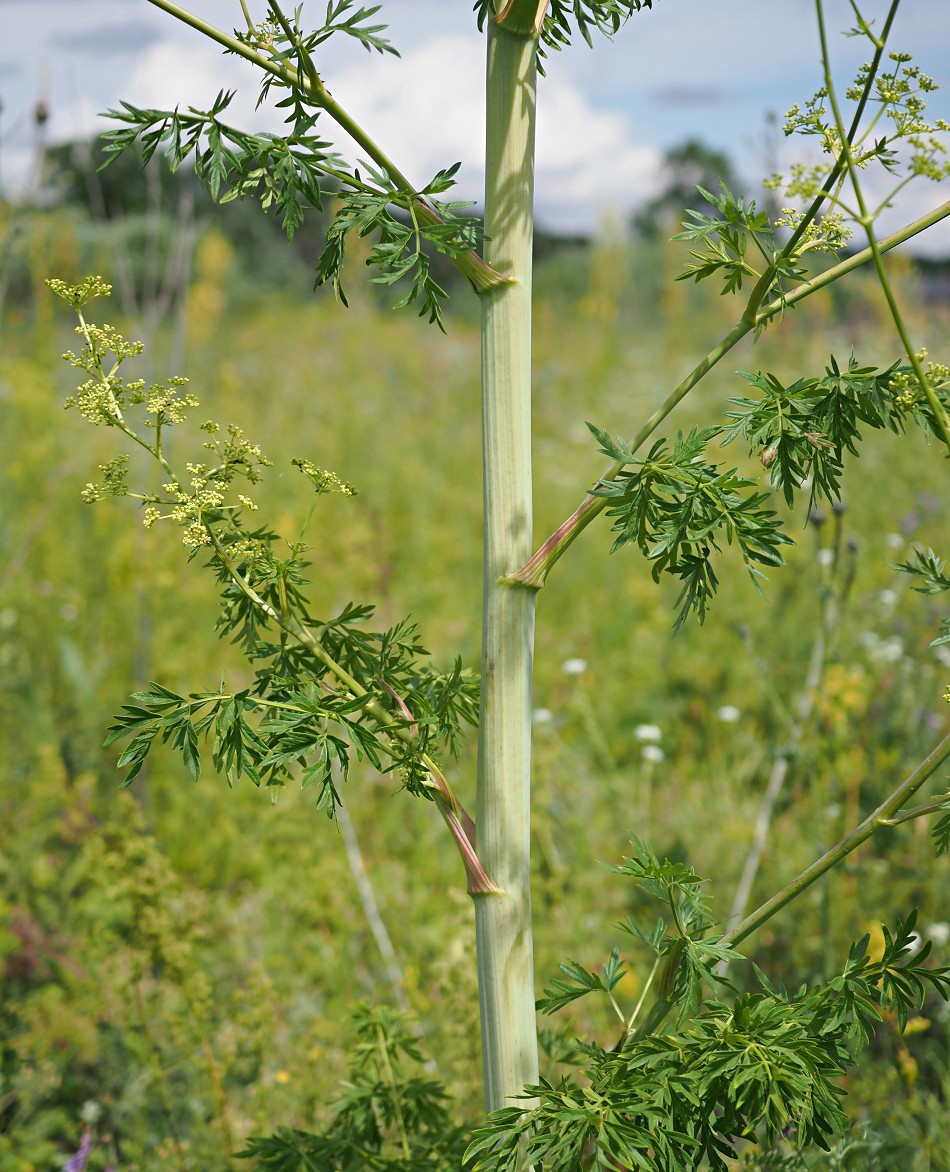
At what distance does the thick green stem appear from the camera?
1.17m

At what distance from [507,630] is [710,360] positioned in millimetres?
380

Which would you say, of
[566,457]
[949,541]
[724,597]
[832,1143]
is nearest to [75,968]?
[832,1143]

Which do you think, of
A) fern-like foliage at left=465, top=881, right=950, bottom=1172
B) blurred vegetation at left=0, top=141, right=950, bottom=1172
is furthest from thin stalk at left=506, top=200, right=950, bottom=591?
fern-like foliage at left=465, top=881, right=950, bottom=1172

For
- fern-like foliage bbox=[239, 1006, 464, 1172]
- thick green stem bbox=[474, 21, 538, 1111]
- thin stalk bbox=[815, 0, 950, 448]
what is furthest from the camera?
fern-like foliage bbox=[239, 1006, 464, 1172]

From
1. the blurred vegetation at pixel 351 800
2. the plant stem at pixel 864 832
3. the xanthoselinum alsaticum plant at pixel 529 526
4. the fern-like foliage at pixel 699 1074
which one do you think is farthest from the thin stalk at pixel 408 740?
the blurred vegetation at pixel 351 800

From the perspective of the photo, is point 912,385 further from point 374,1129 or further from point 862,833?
point 374,1129

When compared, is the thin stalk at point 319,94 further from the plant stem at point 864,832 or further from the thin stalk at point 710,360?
the plant stem at point 864,832

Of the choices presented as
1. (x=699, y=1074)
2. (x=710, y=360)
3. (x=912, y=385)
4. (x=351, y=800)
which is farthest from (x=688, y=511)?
(x=351, y=800)

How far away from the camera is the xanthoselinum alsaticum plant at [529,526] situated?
3.44ft

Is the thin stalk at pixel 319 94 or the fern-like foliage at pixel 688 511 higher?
the thin stalk at pixel 319 94

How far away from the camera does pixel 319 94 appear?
1.07 m

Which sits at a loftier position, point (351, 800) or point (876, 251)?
point (876, 251)

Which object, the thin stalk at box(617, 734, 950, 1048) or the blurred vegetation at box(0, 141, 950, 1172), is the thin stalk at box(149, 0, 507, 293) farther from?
the thin stalk at box(617, 734, 950, 1048)

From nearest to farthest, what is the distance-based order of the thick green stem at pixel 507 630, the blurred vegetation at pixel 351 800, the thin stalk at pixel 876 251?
the thin stalk at pixel 876 251 → the thick green stem at pixel 507 630 → the blurred vegetation at pixel 351 800
